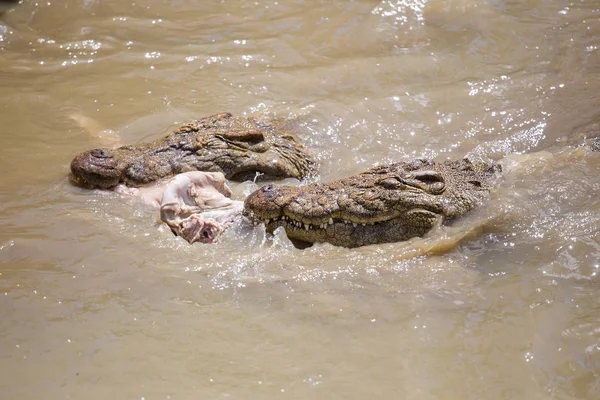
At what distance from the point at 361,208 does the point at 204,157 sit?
Answer: 5.69 ft

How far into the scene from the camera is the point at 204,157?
5.45m

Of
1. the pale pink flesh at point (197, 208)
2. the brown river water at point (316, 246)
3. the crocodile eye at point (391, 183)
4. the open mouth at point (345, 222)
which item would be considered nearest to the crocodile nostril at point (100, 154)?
the brown river water at point (316, 246)

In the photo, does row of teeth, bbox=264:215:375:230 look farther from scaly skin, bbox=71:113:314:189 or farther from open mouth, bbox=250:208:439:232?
scaly skin, bbox=71:113:314:189

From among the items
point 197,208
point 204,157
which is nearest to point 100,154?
point 204,157

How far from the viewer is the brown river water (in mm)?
3297

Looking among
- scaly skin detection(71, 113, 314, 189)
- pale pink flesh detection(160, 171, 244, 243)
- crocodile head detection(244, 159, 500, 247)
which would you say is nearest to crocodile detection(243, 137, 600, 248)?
crocodile head detection(244, 159, 500, 247)

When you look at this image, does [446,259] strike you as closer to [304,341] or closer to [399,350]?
[399,350]

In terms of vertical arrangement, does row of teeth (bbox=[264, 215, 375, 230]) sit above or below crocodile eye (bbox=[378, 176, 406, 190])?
below

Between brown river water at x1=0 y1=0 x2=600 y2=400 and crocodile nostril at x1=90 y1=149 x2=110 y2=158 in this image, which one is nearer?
brown river water at x1=0 y1=0 x2=600 y2=400

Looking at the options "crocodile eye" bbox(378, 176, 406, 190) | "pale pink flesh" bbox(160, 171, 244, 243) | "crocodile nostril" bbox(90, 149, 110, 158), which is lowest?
"pale pink flesh" bbox(160, 171, 244, 243)

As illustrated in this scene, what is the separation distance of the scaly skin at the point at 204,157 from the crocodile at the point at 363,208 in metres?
1.02

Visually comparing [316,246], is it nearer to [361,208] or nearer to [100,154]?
[361,208]

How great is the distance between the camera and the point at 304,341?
3.50 metres

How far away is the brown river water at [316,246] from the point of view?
10.8 ft
